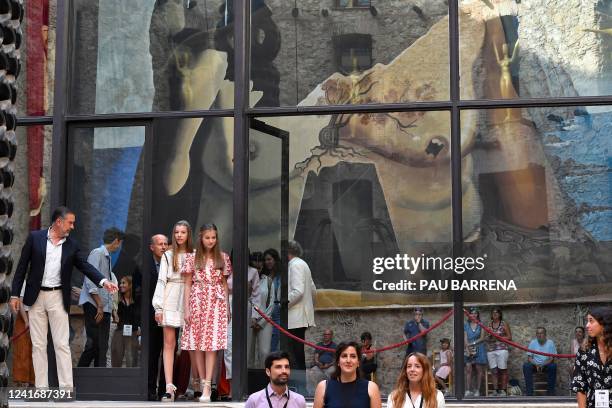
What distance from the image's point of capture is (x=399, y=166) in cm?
1055

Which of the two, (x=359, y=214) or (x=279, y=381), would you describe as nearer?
(x=279, y=381)

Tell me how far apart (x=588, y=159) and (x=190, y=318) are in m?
4.52

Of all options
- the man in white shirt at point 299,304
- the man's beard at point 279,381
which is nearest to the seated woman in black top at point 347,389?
the man's beard at point 279,381

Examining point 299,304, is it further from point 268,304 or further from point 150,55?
point 150,55

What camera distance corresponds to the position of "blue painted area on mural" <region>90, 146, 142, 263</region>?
10773 mm

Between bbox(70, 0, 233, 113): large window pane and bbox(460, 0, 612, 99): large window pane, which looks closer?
bbox(460, 0, 612, 99): large window pane

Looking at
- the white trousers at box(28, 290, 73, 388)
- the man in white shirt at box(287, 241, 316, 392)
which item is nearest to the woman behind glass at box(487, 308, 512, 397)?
the man in white shirt at box(287, 241, 316, 392)

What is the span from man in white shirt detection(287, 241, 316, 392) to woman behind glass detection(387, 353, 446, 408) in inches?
117

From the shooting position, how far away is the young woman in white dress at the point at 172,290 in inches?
392

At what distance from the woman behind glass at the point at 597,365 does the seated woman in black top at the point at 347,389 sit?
1499 mm

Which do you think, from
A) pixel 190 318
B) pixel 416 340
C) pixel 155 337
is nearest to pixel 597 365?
pixel 416 340

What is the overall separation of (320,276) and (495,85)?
9.18ft

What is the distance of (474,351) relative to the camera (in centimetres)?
1008

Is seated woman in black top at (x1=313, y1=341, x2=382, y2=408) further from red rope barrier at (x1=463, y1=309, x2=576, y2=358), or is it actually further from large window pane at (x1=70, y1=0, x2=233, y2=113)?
large window pane at (x1=70, y1=0, x2=233, y2=113)
